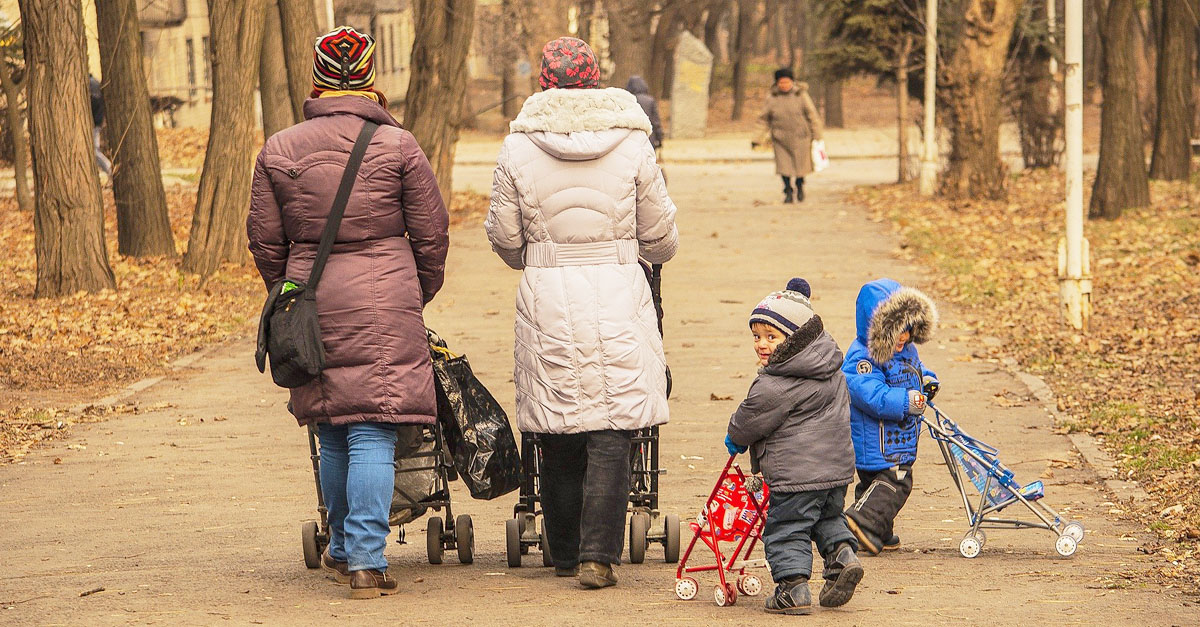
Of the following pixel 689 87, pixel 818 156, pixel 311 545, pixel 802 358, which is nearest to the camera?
pixel 802 358

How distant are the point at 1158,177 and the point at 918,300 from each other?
20.4 meters

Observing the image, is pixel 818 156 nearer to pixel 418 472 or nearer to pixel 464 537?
pixel 464 537

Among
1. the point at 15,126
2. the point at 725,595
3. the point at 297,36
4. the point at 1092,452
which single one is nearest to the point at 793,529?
the point at 725,595

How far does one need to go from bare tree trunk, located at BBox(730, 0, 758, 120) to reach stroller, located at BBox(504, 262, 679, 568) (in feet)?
153

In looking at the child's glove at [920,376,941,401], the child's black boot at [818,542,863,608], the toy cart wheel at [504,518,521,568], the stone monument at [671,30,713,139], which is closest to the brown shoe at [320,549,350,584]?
the toy cart wheel at [504,518,521,568]

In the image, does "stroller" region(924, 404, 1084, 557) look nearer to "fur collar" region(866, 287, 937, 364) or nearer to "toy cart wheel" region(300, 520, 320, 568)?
"fur collar" region(866, 287, 937, 364)

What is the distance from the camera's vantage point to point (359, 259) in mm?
5395

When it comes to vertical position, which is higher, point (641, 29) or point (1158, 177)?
point (641, 29)

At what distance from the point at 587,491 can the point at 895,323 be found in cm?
142

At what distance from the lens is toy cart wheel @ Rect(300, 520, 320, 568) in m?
5.98

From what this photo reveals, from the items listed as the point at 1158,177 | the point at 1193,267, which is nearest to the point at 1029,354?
the point at 1193,267

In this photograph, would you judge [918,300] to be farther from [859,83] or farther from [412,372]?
[859,83]

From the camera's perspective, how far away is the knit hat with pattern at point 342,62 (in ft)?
18.0

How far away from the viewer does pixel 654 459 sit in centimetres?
602
